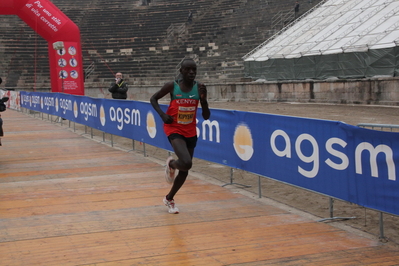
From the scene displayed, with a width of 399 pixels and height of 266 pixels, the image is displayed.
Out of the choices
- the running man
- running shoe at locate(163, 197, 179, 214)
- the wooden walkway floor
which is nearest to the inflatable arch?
the wooden walkway floor

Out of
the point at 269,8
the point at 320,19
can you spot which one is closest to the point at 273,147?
the point at 320,19

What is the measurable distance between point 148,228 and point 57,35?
69.9 ft

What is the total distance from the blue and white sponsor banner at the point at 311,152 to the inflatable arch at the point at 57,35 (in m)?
16.3

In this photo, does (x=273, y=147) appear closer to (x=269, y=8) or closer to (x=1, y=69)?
(x=269, y=8)

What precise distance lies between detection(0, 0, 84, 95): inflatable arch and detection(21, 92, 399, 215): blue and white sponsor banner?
641 inches

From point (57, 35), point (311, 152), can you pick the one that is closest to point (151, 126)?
point (311, 152)

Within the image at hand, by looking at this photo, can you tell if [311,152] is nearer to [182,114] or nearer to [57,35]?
[182,114]

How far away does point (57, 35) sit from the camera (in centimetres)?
2608

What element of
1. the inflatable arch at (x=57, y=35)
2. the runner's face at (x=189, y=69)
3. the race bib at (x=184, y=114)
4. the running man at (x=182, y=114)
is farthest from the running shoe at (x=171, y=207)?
the inflatable arch at (x=57, y=35)

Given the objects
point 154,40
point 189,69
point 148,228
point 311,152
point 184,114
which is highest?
point 154,40

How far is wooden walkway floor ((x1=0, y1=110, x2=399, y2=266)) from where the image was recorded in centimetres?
524

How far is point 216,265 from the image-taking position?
5.00 m

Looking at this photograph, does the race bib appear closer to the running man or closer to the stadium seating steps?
the running man

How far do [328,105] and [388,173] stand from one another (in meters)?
21.2
